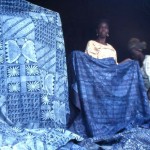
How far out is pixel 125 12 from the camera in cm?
970

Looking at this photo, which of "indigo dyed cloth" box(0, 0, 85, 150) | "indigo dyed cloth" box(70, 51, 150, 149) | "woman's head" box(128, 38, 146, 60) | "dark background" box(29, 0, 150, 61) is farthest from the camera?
"dark background" box(29, 0, 150, 61)

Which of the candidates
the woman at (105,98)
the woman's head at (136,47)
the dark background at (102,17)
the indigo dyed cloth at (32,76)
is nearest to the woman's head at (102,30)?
the woman's head at (136,47)

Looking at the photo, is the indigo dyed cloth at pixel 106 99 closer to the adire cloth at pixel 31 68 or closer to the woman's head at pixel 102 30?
the adire cloth at pixel 31 68

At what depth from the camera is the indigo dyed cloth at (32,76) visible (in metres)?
6.01

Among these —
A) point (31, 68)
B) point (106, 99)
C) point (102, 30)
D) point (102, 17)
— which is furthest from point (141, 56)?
point (31, 68)

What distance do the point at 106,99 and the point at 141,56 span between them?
5.63 ft

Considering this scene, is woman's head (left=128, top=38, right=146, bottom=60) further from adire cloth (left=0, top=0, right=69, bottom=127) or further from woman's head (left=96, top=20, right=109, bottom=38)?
adire cloth (left=0, top=0, right=69, bottom=127)

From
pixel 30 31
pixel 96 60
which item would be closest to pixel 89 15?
pixel 96 60

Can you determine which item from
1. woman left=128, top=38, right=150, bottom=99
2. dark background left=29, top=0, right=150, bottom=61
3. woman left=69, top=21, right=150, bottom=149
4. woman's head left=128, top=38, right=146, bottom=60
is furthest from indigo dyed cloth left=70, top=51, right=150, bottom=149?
dark background left=29, top=0, right=150, bottom=61

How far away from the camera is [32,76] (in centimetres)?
629

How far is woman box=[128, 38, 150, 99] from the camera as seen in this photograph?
25.9 feet

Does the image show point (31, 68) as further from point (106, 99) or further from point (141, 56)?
point (141, 56)

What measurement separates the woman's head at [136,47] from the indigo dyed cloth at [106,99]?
1.06m

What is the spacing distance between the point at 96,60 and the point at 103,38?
111 centimetres
